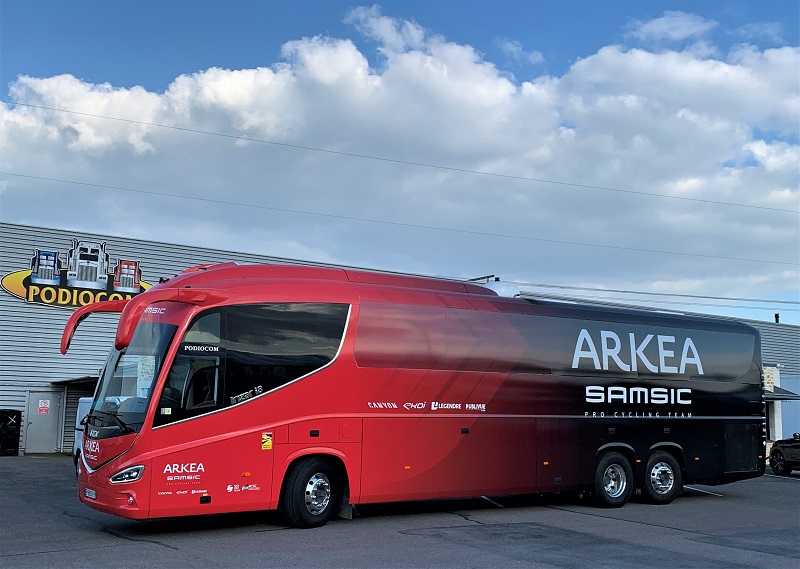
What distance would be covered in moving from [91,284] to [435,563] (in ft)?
68.8

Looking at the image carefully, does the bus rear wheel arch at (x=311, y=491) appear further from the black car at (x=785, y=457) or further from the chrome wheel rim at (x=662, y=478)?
the black car at (x=785, y=457)

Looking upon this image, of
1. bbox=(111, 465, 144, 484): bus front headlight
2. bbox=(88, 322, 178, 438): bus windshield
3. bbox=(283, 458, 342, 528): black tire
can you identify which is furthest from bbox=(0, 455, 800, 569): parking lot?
bbox=(88, 322, 178, 438): bus windshield

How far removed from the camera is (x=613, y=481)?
53.3 ft

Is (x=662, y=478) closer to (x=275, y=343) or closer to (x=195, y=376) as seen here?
(x=275, y=343)

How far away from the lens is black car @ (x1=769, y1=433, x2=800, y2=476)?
26.5 meters

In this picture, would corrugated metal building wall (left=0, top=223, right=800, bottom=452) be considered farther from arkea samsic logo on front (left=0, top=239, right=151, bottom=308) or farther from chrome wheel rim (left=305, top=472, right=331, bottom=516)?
chrome wheel rim (left=305, top=472, right=331, bottom=516)

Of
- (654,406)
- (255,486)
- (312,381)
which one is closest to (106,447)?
(255,486)

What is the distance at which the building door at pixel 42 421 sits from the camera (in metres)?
27.4

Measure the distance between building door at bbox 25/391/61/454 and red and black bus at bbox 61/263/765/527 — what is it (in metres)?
16.6

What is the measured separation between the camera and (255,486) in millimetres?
11945

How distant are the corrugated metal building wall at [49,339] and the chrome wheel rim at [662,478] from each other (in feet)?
59.3

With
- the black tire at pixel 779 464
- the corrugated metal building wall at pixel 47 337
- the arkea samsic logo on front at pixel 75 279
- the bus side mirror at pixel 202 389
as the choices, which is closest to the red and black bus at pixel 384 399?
the bus side mirror at pixel 202 389

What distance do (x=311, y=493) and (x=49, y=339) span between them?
18235 mm

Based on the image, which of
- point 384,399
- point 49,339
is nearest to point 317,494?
point 384,399
